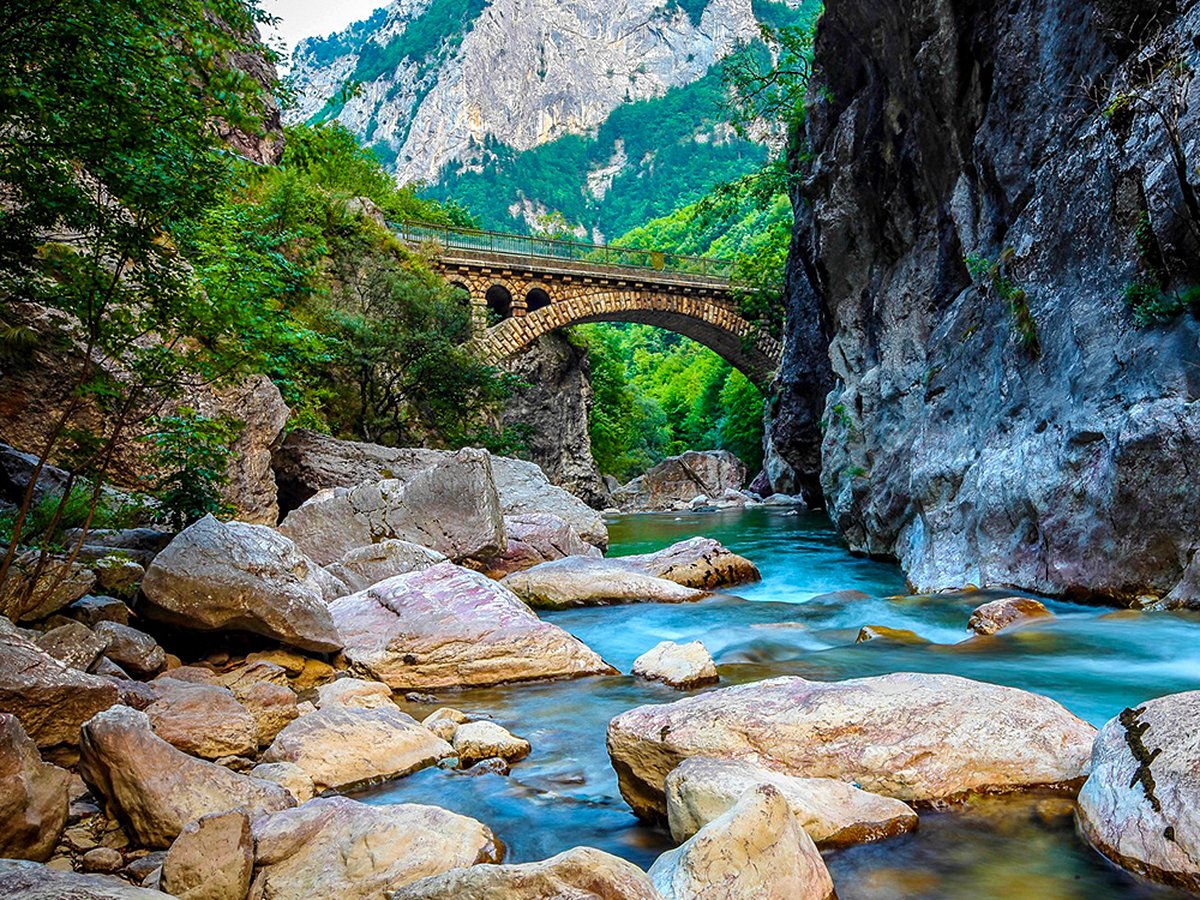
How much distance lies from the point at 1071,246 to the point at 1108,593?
391 cm

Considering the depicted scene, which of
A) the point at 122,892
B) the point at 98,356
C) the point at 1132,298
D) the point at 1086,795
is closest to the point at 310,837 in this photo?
the point at 122,892

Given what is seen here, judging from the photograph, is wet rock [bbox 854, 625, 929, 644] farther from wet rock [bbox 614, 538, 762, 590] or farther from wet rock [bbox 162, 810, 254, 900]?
wet rock [bbox 162, 810, 254, 900]

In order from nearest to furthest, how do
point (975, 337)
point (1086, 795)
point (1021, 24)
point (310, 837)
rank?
point (310, 837) < point (1086, 795) < point (1021, 24) < point (975, 337)

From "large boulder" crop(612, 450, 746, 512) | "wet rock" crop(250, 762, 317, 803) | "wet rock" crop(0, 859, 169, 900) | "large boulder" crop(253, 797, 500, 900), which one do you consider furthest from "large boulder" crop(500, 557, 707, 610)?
"large boulder" crop(612, 450, 746, 512)

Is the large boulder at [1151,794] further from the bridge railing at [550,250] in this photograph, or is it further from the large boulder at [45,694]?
the bridge railing at [550,250]

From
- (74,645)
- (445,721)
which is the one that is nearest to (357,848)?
(445,721)

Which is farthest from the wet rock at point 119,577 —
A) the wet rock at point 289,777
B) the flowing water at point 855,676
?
the wet rock at point 289,777

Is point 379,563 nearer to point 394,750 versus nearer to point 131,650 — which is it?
point 131,650

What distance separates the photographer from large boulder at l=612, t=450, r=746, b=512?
34.1 m

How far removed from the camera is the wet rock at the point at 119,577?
568cm

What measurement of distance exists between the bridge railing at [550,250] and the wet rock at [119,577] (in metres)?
22.2

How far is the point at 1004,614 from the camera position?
6789 mm

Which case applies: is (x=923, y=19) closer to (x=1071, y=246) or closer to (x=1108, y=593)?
(x=1071, y=246)

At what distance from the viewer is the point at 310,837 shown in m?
2.78
